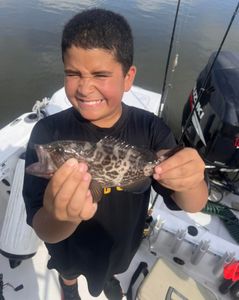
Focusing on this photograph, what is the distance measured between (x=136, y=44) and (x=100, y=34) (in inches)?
354

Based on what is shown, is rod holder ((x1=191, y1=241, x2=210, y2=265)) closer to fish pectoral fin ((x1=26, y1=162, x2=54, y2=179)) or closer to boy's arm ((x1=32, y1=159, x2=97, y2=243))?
boy's arm ((x1=32, y1=159, x2=97, y2=243))

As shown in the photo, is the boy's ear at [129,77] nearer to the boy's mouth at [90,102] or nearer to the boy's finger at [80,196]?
the boy's mouth at [90,102]

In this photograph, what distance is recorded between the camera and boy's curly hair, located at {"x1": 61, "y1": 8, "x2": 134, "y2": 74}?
1.51 meters

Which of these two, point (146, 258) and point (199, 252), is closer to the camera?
point (199, 252)

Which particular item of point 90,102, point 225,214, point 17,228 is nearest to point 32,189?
point 90,102

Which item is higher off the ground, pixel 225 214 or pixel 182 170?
A: pixel 182 170

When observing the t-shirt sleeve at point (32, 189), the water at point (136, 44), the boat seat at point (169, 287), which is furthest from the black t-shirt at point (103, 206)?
the water at point (136, 44)

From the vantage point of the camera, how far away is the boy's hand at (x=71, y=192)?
1285 millimetres

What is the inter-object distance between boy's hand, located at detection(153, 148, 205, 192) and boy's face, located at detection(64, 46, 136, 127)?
1.74 feet

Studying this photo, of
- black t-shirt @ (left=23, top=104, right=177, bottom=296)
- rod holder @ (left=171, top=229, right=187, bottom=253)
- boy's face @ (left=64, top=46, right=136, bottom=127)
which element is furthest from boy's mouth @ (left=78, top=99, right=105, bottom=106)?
rod holder @ (left=171, top=229, right=187, bottom=253)

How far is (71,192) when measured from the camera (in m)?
1.30

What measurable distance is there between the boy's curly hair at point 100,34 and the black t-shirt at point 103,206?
450 mm

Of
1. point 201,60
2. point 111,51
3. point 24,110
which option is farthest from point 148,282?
point 201,60

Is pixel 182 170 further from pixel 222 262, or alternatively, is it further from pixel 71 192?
pixel 222 262
